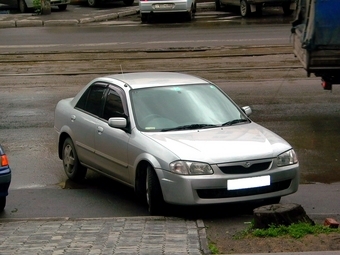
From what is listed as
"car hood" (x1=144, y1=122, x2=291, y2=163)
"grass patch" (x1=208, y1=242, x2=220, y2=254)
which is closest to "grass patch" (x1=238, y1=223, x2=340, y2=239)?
"grass patch" (x1=208, y1=242, x2=220, y2=254)

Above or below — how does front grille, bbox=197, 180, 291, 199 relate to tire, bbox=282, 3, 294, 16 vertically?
above

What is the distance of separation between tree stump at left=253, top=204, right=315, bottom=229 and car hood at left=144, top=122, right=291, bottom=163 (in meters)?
0.82

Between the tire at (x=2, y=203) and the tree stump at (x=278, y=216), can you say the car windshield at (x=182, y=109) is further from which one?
the tree stump at (x=278, y=216)

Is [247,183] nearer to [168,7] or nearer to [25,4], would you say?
[168,7]

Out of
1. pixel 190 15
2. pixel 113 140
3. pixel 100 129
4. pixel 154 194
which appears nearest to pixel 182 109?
pixel 113 140

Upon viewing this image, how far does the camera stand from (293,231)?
7.33m

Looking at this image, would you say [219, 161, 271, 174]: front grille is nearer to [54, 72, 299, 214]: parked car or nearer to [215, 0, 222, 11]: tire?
[54, 72, 299, 214]: parked car

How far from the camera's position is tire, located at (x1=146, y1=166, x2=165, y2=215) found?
844cm

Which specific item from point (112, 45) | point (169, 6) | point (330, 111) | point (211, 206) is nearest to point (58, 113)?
point (211, 206)

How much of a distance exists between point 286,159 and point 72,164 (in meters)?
3.05

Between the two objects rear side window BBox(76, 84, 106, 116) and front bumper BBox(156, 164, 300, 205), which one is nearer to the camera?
front bumper BBox(156, 164, 300, 205)

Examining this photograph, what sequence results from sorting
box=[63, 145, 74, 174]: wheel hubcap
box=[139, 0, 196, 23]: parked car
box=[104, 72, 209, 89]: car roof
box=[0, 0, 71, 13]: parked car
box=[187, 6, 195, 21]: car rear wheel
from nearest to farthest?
box=[104, 72, 209, 89]: car roof → box=[63, 145, 74, 174]: wheel hubcap → box=[139, 0, 196, 23]: parked car → box=[187, 6, 195, 21]: car rear wheel → box=[0, 0, 71, 13]: parked car

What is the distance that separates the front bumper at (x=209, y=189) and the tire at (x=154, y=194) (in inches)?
4.3

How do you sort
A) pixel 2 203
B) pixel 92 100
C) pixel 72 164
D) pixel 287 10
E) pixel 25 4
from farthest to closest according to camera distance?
pixel 25 4 → pixel 287 10 → pixel 72 164 → pixel 92 100 → pixel 2 203
